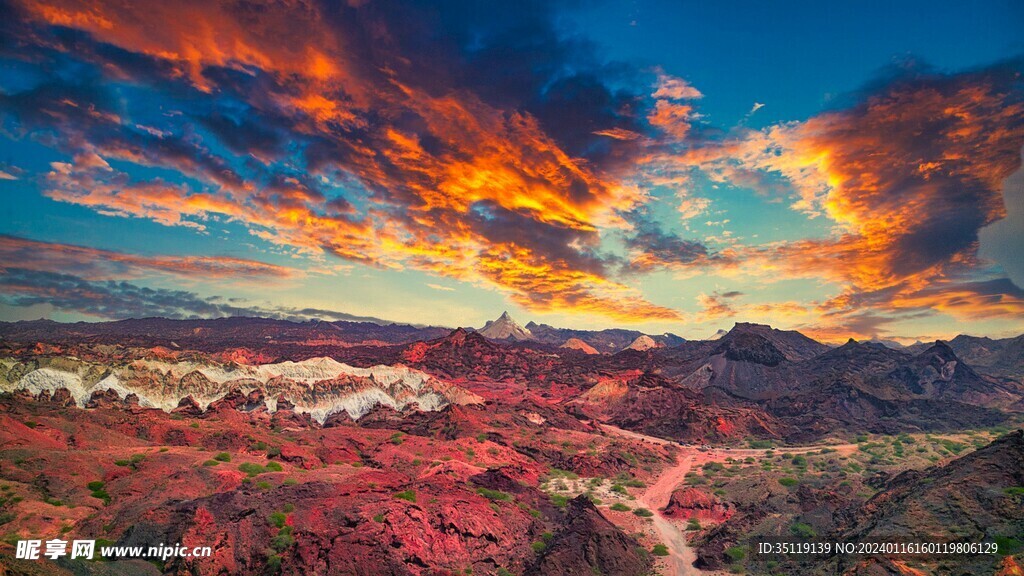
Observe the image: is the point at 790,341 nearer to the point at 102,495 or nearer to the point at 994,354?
the point at 994,354

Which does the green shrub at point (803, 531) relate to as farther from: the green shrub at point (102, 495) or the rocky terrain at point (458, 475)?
the green shrub at point (102, 495)

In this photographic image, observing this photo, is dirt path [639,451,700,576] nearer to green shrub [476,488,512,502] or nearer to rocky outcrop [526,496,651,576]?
rocky outcrop [526,496,651,576]

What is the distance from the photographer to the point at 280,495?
22484 mm

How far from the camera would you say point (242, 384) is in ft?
210

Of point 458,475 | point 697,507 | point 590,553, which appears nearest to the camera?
point 590,553

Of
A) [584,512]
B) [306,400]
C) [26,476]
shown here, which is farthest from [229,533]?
[306,400]

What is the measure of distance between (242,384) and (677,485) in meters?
60.3

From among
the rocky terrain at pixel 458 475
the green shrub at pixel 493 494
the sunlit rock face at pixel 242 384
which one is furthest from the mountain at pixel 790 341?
the green shrub at pixel 493 494

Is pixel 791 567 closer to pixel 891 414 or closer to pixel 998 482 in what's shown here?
pixel 998 482

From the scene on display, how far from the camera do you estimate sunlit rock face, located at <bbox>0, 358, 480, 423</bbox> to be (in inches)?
2211

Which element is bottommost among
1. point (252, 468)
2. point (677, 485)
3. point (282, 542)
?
point (677, 485)

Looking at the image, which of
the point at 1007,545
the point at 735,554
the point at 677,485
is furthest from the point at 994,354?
the point at 1007,545

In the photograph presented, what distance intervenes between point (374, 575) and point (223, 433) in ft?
80.4

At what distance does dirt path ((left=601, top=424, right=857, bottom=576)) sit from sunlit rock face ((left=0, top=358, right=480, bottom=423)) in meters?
37.5
